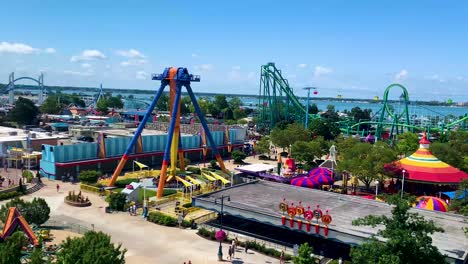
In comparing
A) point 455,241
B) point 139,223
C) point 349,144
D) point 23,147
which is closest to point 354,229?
point 455,241

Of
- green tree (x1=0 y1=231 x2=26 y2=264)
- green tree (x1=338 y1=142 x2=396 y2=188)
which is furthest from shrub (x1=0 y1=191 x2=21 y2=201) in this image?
green tree (x1=338 y1=142 x2=396 y2=188)

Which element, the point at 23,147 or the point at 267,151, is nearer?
the point at 23,147

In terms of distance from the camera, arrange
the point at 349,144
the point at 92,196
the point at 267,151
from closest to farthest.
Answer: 1. the point at 92,196
2. the point at 349,144
3. the point at 267,151

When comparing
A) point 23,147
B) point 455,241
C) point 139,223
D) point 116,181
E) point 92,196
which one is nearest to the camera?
point 455,241

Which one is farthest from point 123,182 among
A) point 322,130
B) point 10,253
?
point 322,130

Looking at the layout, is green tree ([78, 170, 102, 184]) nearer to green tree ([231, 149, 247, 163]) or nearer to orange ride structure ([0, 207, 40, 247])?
orange ride structure ([0, 207, 40, 247])

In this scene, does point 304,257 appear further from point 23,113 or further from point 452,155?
point 23,113

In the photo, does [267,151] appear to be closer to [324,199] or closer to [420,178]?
[420,178]
